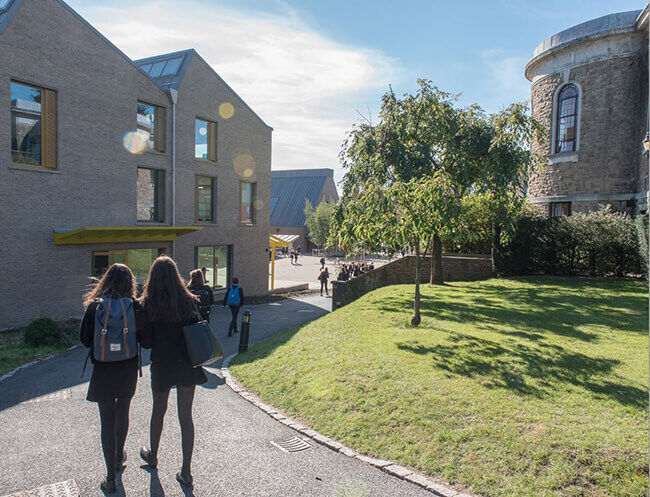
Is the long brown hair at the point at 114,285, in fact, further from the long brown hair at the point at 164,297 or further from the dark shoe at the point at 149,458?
the dark shoe at the point at 149,458

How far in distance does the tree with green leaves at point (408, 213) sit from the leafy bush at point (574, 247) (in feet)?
29.8

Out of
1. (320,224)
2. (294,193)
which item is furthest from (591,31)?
(294,193)

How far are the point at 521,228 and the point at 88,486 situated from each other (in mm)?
17951

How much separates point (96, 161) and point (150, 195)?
274 cm

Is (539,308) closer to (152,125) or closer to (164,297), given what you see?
(164,297)

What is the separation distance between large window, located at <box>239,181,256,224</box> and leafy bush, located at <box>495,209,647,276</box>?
11.8m

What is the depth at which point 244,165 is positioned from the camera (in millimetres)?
22234

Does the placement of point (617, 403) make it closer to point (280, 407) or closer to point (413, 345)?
point (413, 345)

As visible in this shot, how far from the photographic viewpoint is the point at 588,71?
20156mm

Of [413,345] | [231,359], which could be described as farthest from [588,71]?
[231,359]

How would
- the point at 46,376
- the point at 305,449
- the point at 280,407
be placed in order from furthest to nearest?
1. the point at 46,376
2. the point at 280,407
3. the point at 305,449

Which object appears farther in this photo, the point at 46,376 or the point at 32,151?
the point at 32,151

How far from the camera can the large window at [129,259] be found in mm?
15469

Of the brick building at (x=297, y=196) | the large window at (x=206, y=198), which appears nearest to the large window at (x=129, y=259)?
the large window at (x=206, y=198)
